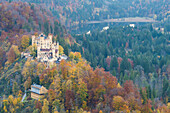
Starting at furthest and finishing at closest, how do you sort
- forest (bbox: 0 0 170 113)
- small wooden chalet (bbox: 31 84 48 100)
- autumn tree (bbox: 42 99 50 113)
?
1. small wooden chalet (bbox: 31 84 48 100)
2. forest (bbox: 0 0 170 113)
3. autumn tree (bbox: 42 99 50 113)

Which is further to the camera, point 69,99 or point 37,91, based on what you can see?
point 37,91

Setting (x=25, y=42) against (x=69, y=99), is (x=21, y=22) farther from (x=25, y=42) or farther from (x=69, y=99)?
(x=69, y=99)

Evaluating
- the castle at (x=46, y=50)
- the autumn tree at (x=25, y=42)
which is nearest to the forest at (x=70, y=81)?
the autumn tree at (x=25, y=42)

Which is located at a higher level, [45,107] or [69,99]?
[69,99]

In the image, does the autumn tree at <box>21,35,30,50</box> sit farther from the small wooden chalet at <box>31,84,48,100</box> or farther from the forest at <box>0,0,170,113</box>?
the small wooden chalet at <box>31,84,48,100</box>

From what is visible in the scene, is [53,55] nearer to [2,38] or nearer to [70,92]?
[70,92]

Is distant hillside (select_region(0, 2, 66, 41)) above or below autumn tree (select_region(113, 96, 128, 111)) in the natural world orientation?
above

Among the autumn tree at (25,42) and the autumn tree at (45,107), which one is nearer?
the autumn tree at (45,107)

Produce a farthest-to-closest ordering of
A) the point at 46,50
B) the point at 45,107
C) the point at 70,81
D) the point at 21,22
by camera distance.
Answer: the point at 21,22 < the point at 46,50 < the point at 70,81 < the point at 45,107

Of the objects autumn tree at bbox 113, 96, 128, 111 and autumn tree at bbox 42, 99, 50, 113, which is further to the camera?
autumn tree at bbox 42, 99, 50, 113

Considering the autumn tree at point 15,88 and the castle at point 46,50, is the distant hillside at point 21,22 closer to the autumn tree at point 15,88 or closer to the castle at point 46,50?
the castle at point 46,50

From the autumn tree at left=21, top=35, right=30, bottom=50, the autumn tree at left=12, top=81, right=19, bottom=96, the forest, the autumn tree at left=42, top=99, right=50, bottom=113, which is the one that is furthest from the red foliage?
the autumn tree at left=21, top=35, right=30, bottom=50

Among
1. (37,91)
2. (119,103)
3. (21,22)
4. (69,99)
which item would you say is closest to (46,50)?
(37,91)
